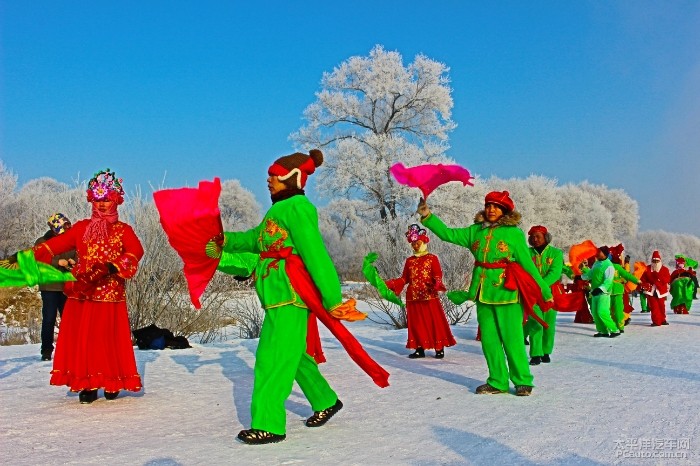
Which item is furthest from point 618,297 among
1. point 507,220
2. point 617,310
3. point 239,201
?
point 239,201

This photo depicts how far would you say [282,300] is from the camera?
5113mm

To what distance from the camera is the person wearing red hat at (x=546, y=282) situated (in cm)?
938

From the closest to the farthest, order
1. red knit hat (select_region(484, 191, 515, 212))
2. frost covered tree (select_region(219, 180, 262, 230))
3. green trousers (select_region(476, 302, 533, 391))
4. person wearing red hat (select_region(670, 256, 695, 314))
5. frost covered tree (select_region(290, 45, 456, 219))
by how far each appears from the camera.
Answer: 1. green trousers (select_region(476, 302, 533, 391))
2. red knit hat (select_region(484, 191, 515, 212))
3. person wearing red hat (select_region(670, 256, 695, 314))
4. frost covered tree (select_region(290, 45, 456, 219))
5. frost covered tree (select_region(219, 180, 262, 230))

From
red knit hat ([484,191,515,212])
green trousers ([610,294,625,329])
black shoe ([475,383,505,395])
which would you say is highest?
red knit hat ([484,191,515,212])

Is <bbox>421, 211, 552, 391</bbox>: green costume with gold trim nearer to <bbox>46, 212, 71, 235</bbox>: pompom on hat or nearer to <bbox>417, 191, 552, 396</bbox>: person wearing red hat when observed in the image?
<bbox>417, 191, 552, 396</bbox>: person wearing red hat

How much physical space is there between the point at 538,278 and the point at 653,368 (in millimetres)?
2480

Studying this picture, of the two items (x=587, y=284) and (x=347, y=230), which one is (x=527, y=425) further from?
(x=347, y=230)

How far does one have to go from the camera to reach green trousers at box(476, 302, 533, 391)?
6.99m

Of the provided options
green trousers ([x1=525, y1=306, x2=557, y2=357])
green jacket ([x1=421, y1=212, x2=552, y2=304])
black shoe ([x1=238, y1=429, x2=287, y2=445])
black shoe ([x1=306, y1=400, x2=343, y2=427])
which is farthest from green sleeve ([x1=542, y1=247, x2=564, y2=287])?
black shoe ([x1=238, y1=429, x2=287, y2=445])

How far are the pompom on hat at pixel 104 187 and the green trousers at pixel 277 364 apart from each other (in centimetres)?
232

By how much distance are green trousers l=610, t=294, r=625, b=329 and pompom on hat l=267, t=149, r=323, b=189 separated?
32.7ft

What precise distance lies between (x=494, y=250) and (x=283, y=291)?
9.87ft

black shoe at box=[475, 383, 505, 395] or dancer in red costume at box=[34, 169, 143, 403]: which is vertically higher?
dancer in red costume at box=[34, 169, 143, 403]

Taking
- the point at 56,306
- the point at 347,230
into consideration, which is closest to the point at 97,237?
the point at 56,306
